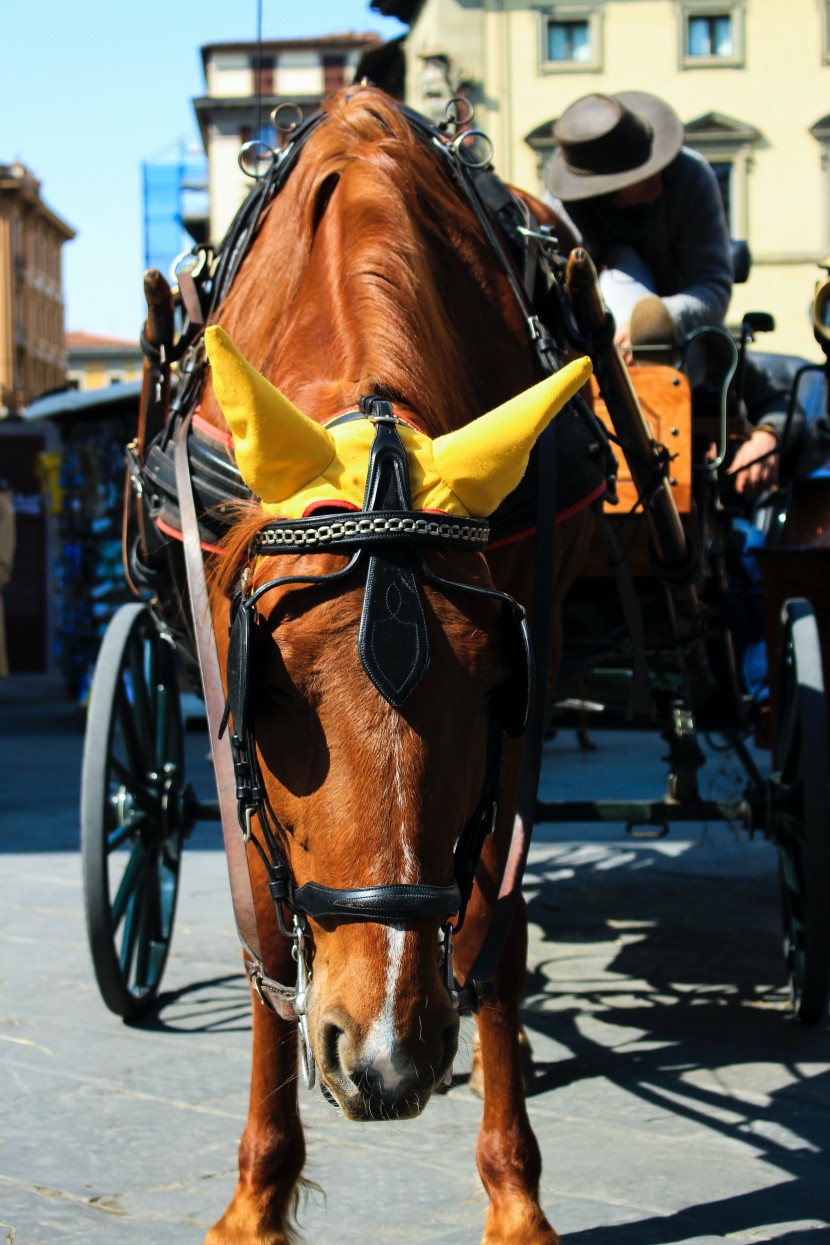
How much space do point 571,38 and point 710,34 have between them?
3041mm

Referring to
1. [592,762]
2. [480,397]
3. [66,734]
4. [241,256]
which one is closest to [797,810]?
[480,397]

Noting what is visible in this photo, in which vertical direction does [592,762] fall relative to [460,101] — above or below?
below

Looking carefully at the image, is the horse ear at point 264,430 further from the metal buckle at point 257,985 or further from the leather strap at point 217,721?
the metal buckle at point 257,985

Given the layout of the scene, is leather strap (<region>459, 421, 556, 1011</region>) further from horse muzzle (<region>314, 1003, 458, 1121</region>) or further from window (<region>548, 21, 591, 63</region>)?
window (<region>548, 21, 591, 63</region>)

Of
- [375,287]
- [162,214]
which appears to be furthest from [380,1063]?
[162,214]

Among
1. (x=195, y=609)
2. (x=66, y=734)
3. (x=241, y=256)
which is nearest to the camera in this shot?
(x=195, y=609)

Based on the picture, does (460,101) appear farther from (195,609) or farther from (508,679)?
(508,679)

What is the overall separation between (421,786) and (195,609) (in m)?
0.76

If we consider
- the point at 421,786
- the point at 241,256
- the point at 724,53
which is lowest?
the point at 421,786

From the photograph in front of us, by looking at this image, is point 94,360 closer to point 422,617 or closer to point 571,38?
point 571,38

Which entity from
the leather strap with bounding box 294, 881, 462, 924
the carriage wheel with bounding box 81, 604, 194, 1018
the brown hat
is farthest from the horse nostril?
the brown hat

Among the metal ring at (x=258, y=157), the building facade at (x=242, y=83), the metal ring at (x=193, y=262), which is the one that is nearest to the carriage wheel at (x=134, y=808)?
the metal ring at (x=193, y=262)

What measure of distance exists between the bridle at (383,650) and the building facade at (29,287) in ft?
192

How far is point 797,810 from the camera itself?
3.84 metres
